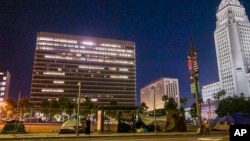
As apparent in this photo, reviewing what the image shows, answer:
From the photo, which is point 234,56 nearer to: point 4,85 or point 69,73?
point 69,73

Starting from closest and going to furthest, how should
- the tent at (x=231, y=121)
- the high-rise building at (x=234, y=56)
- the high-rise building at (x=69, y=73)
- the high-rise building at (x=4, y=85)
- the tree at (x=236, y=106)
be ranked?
1. the tent at (x=231, y=121)
2. the tree at (x=236, y=106)
3. the high-rise building at (x=4, y=85)
4. the high-rise building at (x=234, y=56)
5. the high-rise building at (x=69, y=73)

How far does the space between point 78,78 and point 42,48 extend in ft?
114

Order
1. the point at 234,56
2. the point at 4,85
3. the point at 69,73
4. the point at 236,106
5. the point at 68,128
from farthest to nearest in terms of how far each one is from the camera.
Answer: the point at 69,73 < the point at 234,56 < the point at 4,85 < the point at 236,106 < the point at 68,128

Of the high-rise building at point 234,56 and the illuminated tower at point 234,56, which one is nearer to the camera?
the high-rise building at point 234,56

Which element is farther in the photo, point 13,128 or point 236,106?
point 236,106

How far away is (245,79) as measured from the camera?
178000 mm

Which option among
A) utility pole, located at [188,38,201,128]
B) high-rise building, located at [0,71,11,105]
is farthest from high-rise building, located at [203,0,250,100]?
utility pole, located at [188,38,201,128]

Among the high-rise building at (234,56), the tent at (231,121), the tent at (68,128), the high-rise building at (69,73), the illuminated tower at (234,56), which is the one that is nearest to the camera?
the tent at (68,128)

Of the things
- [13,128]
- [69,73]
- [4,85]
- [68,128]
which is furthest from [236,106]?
[4,85]

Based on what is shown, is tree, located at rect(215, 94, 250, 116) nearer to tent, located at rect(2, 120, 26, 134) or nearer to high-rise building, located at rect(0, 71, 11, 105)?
tent, located at rect(2, 120, 26, 134)

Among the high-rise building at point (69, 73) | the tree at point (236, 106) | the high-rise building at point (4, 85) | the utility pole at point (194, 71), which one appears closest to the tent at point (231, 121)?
the utility pole at point (194, 71)

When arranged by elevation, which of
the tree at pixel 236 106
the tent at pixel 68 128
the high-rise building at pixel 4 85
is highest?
the high-rise building at pixel 4 85

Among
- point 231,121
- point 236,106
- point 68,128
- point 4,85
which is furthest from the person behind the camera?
point 4,85

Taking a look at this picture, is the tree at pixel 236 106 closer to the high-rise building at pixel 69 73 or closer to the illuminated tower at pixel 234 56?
the illuminated tower at pixel 234 56
